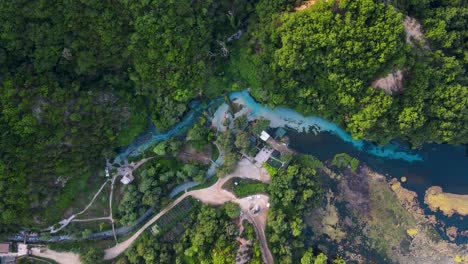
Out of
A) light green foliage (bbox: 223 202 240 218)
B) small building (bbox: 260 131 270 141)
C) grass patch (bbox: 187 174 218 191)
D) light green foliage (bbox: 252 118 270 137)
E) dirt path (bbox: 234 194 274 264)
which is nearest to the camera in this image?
light green foliage (bbox: 223 202 240 218)

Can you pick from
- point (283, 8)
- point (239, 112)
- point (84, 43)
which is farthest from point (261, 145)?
point (84, 43)

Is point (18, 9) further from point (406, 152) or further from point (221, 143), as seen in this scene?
point (406, 152)

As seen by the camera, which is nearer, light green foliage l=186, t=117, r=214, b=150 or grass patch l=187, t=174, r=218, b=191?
light green foliage l=186, t=117, r=214, b=150

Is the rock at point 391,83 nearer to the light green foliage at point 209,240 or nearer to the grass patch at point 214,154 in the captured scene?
the grass patch at point 214,154

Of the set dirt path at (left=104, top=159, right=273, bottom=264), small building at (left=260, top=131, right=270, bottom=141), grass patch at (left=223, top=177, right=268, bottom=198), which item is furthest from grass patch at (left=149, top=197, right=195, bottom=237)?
small building at (left=260, top=131, right=270, bottom=141)

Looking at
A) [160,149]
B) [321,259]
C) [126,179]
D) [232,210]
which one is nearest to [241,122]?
[160,149]

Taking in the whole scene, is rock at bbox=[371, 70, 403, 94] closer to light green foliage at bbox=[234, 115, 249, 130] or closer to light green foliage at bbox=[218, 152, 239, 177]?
light green foliage at bbox=[234, 115, 249, 130]
